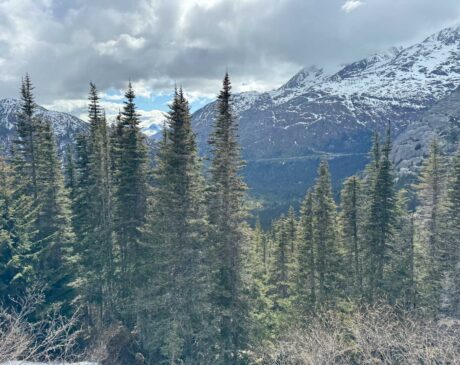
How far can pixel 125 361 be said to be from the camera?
25734 millimetres

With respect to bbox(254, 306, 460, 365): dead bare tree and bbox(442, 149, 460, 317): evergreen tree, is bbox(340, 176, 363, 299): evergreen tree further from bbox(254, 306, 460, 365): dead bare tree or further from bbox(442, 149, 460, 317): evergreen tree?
bbox(254, 306, 460, 365): dead bare tree

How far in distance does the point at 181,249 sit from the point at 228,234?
10.0 ft

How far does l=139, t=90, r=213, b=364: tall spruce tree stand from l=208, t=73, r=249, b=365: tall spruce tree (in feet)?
2.96

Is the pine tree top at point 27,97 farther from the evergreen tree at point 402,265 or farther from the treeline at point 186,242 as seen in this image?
the evergreen tree at point 402,265

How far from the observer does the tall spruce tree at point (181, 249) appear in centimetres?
2283

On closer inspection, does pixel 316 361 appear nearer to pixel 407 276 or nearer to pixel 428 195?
pixel 407 276

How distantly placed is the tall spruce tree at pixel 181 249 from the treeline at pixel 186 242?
0.28ft

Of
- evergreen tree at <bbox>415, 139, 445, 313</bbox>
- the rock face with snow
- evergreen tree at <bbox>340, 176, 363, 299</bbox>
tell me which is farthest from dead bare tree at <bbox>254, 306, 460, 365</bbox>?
the rock face with snow

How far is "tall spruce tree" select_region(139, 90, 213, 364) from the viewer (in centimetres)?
2283

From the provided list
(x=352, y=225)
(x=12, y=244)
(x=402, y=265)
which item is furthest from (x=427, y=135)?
(x=12, y=244)

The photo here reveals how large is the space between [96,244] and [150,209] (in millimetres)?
7247

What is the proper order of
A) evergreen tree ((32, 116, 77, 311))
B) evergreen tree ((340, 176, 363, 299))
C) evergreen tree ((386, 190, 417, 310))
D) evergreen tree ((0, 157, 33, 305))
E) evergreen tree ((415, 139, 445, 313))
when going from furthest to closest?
evergreen tree ((340, 176, 363, 299))
evergreen tree ((386, 190, 417, 310))
evergreen tree ((415, 139, 445, 313))
evergreen tree ((32, 116, 77, 311))
evergreen tree ((0, 157, 33, 305))

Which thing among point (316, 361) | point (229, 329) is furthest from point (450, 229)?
point (316, 361)

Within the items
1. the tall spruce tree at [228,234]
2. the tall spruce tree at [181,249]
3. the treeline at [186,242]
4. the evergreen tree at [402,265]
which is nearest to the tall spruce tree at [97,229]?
the treeline at [186,242]
